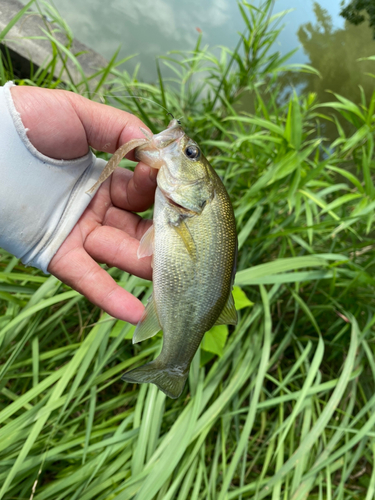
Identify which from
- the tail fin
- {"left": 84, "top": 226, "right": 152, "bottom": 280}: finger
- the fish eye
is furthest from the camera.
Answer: {"left": 84, "top": 226, "right": 152, "bottom": 280}: finger

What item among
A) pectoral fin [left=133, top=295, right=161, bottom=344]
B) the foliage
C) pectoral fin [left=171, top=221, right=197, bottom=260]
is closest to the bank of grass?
pectoral fin [left=133, top=295, right=161, bottom=344]

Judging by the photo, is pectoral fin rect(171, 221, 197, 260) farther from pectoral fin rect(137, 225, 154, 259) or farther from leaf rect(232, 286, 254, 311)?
leaf rect(232, 286, 254, 311)

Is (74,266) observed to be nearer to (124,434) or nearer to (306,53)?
(124,434)

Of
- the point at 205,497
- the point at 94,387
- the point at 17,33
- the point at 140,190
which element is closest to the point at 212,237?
the point at 140,190

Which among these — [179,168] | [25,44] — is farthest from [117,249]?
[25,44]

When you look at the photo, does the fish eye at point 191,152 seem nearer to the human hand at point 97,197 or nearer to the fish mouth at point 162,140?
the fish mouth at point 162,140

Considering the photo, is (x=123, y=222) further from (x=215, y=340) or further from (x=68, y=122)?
(x=215, y=340)

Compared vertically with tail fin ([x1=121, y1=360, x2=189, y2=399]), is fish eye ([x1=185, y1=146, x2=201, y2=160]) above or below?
above
